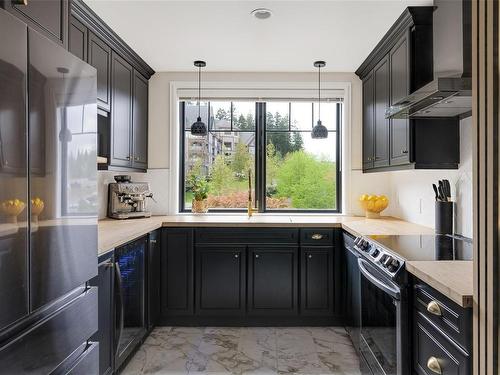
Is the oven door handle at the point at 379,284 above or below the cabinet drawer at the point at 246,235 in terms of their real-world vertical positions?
below

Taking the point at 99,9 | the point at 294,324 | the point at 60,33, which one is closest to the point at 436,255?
the point at 294,324

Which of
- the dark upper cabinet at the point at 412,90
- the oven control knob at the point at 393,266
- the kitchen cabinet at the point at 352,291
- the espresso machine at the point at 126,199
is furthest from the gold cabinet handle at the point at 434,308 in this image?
the espresso machine at the point at 126,199

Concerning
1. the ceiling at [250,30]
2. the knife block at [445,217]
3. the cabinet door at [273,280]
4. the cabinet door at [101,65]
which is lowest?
the cabinet door at [273,280]

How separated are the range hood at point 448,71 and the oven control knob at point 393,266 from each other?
0.85m

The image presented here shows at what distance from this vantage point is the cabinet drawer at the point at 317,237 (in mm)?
3115

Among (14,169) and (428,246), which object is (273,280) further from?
(14,169)

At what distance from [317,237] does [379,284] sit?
3.98ft

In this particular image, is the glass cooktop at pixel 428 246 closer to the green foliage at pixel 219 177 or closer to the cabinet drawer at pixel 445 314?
the cabinet drawer at pixel 445 314

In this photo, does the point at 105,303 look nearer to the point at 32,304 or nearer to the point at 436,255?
the point at 32,304

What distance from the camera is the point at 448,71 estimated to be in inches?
81.4

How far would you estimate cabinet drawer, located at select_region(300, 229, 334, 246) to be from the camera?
312 centimetres

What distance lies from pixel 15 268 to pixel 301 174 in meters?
3.15

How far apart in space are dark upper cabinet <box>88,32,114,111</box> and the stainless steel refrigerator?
108cm

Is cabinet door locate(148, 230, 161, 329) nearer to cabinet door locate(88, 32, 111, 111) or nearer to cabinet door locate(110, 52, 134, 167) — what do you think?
cabinet door locate(110, 52, 134, 167)
